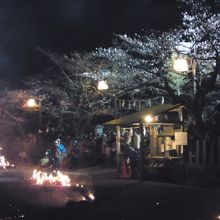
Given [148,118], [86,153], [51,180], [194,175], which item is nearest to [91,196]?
[51,180]

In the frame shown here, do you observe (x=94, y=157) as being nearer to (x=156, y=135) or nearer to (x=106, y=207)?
(x=156, y=135)

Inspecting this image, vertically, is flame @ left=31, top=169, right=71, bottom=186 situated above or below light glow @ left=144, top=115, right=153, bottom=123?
below

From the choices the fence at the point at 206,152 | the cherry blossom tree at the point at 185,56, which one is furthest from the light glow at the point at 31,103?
the fence at the point at 206,152

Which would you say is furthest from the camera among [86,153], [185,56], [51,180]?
[86,153]

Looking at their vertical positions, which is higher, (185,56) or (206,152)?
(185,56)

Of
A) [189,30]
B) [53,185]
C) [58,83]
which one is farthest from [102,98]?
Answer: [53,185]

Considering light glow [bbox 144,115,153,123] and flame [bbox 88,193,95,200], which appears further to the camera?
light glow [bbox 144,115,153,123]

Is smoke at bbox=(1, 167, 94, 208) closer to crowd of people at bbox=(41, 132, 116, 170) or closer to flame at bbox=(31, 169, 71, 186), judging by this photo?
flame at bbox=(31, 169, 71, 186)

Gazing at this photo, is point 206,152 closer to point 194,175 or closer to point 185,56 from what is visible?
point 194,175

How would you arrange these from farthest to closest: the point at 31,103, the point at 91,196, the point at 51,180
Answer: the point at 31,103 → the point at 51,180 → the point at 91,196

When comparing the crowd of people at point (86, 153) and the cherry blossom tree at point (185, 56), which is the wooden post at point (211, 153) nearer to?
the cherry blossom tree at point (185, 56)

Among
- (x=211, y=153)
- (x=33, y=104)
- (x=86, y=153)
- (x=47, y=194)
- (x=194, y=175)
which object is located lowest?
(x=47, y=194)

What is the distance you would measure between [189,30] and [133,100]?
774 centimetres

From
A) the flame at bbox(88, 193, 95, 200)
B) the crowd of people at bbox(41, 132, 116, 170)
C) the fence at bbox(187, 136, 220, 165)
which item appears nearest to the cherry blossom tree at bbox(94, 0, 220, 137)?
the fence at bbox(187, 136, 220, 165)
